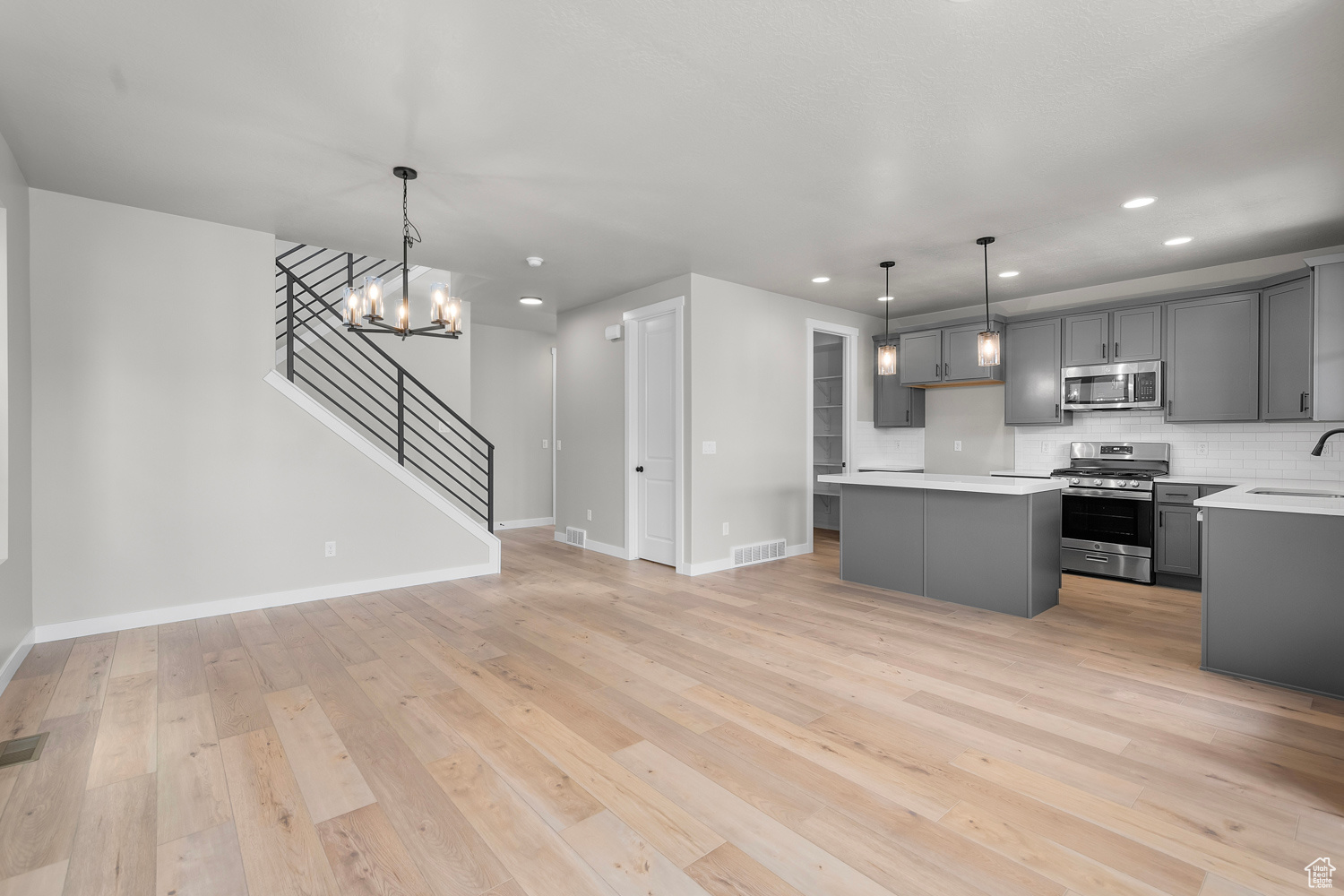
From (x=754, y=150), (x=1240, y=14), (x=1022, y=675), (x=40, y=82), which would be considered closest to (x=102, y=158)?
(x=40, y=82)

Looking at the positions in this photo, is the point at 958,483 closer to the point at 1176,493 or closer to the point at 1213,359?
the point at 1176,493

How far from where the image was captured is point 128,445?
13.0 ft

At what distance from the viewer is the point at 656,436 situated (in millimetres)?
6035

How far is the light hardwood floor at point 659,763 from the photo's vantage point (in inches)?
69.7

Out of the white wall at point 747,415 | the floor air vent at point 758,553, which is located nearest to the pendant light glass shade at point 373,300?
the white wall at point 747,415

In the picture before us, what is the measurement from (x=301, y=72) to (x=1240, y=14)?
346 centimetres

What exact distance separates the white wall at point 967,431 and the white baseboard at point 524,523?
16.4 ft

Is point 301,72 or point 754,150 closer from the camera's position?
point 301,72

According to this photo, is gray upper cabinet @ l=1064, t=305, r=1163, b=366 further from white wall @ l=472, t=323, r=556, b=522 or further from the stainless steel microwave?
white wall @ l=472, t=323, r=556, b=522

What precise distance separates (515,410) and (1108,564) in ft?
22.3

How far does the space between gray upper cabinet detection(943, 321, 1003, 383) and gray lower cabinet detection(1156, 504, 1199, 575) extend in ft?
6.24

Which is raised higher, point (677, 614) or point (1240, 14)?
point (1240, 14)

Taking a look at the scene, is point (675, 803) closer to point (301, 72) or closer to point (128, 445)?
point (301, 72)

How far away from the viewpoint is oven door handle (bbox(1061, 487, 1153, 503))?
17.2 feet
